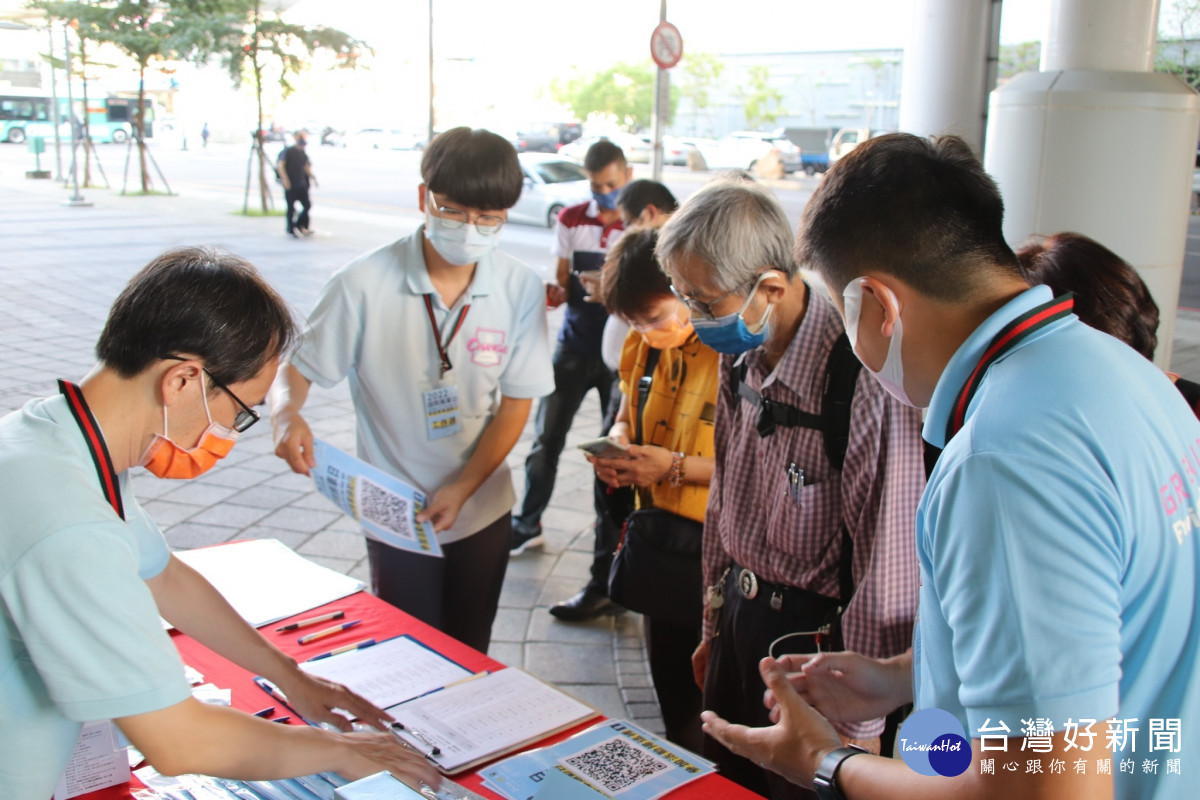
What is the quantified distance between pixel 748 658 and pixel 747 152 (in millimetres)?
23818

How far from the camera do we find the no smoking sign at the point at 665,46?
6.46 metres

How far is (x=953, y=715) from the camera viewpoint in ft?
3.20

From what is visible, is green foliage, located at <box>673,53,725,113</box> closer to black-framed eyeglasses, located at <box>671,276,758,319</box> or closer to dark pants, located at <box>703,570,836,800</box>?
black-framed eyeglasses, located at <box>671,276,758,319</box>

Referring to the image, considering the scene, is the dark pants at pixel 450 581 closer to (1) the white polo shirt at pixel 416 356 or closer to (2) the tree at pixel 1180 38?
(1) the white polo shirt at pixel 416 356

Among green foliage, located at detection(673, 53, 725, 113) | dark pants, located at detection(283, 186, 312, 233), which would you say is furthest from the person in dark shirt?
green foliage, located at detection(673, 53, 725, 113)

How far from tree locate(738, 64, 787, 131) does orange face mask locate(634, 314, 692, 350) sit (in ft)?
98.3

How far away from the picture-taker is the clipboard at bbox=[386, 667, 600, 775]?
1516 millimetres

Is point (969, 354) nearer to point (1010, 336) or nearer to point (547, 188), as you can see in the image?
point (1010, 336)

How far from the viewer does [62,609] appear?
40.2 inches

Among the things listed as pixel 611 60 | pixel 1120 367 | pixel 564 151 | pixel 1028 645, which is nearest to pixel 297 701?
pixel 1028 645

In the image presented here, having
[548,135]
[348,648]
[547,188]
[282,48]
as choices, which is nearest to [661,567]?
[348,648]

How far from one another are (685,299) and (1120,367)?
1013mm

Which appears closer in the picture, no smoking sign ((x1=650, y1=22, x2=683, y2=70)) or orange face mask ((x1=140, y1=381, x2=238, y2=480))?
orange face mask ((x1=140, y1=381, x2=238, y2=480))

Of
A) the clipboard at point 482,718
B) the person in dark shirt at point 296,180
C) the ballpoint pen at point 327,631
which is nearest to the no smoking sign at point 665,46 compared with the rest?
the ballpoint pen at point 327,631
